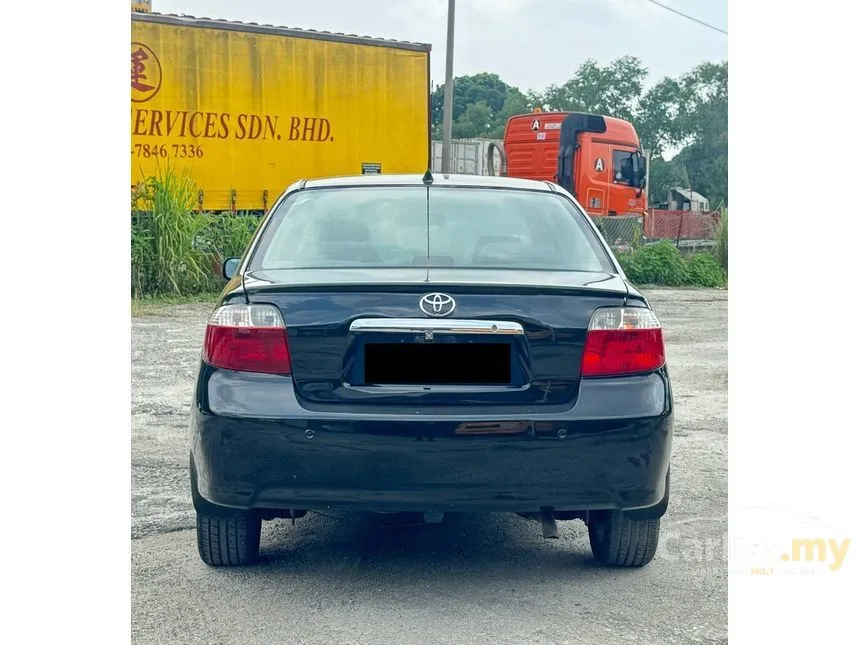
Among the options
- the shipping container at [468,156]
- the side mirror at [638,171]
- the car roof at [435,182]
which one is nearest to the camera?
the car roof at [435,182]

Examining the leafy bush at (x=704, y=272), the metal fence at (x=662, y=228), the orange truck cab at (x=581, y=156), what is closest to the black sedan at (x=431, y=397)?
the leafy bush at (x=704, y=272)

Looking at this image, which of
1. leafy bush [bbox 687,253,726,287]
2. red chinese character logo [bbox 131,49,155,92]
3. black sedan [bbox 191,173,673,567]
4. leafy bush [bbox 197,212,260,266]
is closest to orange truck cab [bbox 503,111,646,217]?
leafy bush [bbox 687,253,726,287]

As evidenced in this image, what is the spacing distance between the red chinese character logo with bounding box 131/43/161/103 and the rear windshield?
1293 centimetres

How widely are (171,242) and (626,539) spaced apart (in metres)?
12.5

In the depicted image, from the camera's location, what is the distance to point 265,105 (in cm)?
1833

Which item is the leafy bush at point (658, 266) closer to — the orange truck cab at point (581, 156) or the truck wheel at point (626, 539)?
the orange truck cab at point (581, 156)

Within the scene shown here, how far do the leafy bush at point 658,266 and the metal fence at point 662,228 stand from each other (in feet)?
1.19

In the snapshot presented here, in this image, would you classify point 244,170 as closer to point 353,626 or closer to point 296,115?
point 296,115

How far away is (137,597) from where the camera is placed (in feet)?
13.5

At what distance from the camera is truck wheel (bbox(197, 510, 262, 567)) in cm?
431

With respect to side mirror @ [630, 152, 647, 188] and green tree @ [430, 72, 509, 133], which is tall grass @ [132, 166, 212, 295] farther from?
green tree @ [430, 72, 509, 133]

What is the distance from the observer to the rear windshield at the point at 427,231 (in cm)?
440

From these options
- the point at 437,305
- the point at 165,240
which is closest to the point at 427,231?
the point at 437,305

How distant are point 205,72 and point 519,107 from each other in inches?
2404
